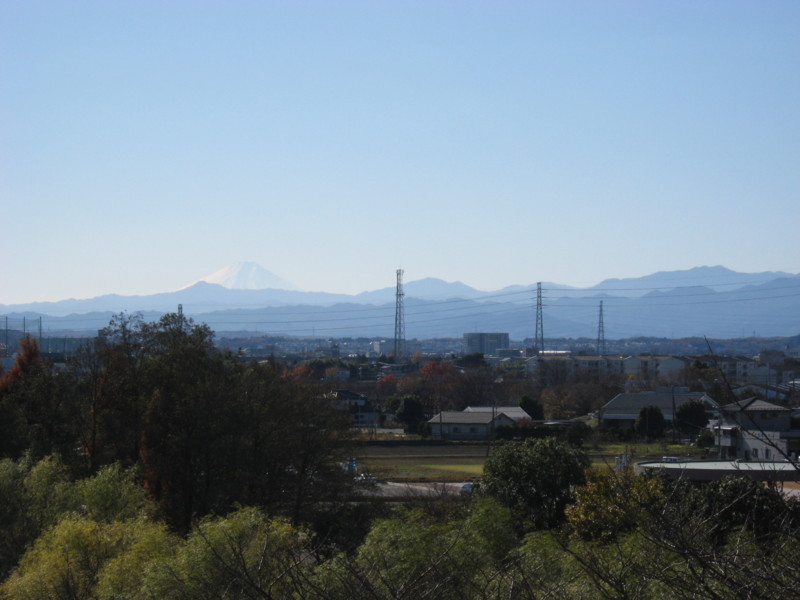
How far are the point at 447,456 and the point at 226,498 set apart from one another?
1981 centimetres

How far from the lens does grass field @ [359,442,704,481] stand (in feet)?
103

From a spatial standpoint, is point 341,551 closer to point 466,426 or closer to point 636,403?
point 466,426

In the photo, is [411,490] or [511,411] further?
[511,411]

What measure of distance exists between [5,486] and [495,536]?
29.8 ft

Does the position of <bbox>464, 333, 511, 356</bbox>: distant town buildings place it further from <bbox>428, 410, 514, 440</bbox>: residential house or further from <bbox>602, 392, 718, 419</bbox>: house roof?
<bbox>428, 410, 514, 440</bbox>: residential house

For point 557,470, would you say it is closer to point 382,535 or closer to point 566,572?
point 382,535

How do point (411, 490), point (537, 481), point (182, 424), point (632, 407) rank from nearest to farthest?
point (537, 481) < point (182, 424) < point (411, 490) < point (632, 407)

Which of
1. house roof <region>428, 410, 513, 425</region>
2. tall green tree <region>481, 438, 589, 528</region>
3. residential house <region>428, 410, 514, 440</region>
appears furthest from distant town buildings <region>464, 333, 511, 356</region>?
tall green tree <region>481, 438, 589, 528</region>

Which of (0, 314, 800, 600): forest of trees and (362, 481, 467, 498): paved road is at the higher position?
(0, 314, 800, 600): forest of trees

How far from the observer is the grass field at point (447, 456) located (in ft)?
103

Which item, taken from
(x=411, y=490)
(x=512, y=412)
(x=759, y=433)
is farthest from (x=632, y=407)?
(x=411, y=490)

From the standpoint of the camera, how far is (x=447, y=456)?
3859 centimetres

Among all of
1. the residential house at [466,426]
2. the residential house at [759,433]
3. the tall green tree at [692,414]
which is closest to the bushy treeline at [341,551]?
the residential house at [759,433]

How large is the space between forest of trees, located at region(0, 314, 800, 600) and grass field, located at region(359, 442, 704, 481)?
8.03m
